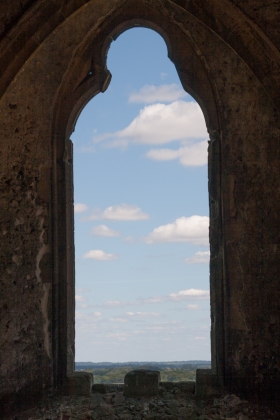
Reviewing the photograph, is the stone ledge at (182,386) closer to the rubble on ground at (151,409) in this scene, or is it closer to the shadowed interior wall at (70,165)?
the rubble on ground at (151,409)

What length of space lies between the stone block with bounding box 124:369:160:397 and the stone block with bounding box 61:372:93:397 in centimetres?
37

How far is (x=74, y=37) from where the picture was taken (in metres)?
7.34

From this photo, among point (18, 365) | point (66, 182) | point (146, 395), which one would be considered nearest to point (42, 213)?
point (66, 182)

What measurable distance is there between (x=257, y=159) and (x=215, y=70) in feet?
3.24

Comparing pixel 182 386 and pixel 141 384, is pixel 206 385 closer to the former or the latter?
pixel 182 386

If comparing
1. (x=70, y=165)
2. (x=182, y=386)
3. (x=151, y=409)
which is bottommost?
(x=151, y=409)

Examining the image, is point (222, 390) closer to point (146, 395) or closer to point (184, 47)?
point (146, 395)

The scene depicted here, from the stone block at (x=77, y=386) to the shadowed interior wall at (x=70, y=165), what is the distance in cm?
7

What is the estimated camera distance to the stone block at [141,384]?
277 inches

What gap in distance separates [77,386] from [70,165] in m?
2.17

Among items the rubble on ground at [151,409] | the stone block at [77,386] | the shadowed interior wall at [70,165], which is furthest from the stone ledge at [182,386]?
the stone block at [77,386]

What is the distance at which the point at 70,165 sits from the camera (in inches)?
291

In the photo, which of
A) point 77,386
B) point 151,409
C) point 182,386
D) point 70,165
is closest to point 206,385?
point 182,386

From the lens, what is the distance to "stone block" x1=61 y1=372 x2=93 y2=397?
7.03 metres
